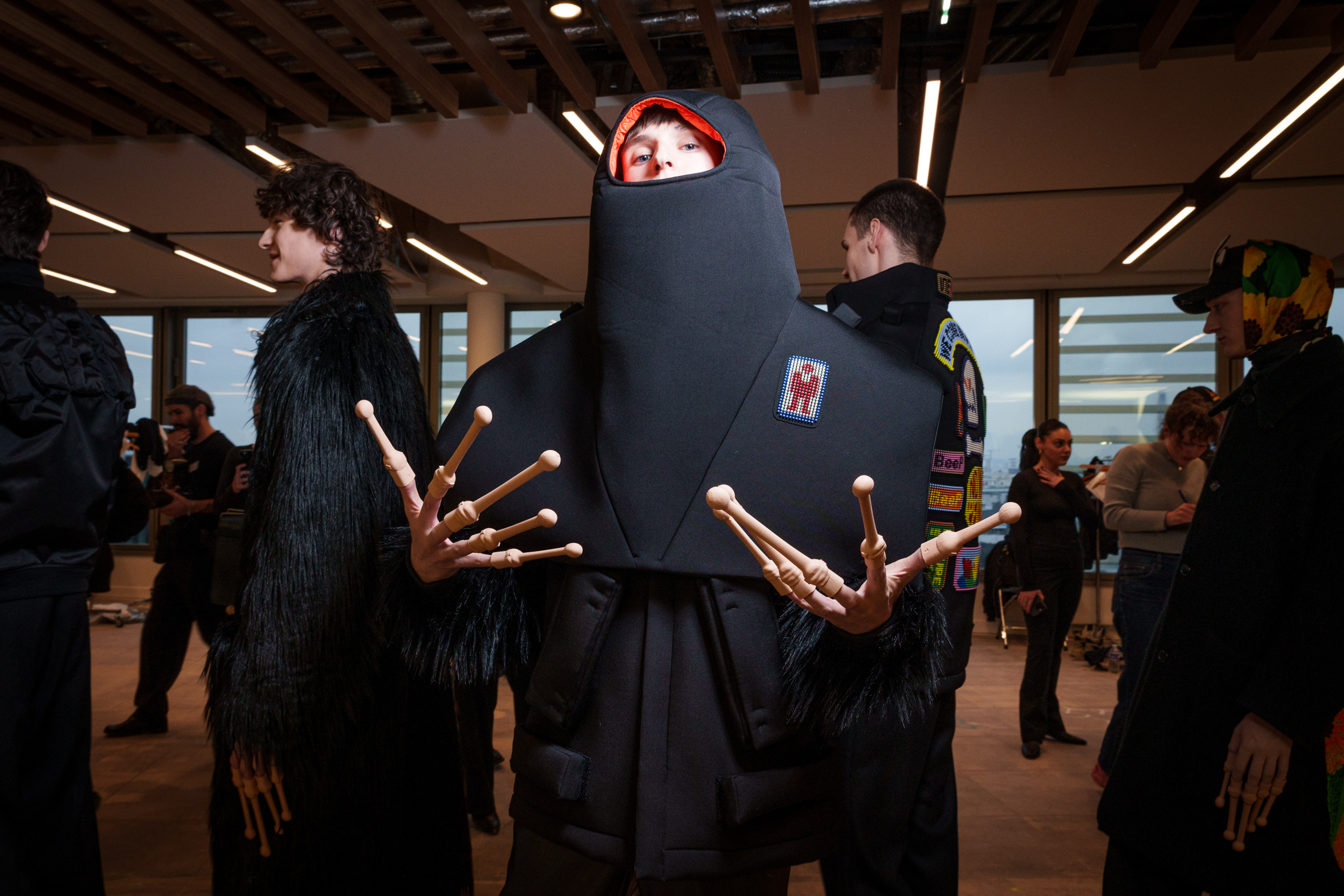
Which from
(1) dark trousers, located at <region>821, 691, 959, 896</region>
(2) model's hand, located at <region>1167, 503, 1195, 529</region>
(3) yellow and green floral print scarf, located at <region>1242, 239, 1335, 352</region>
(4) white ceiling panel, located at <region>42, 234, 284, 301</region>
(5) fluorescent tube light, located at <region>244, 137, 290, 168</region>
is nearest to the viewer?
(1) dark trousers, located at <region>821, 691, 959, 896</region>

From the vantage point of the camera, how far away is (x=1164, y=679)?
4.83ft

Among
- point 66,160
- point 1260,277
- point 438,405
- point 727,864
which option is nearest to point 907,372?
point 727,864

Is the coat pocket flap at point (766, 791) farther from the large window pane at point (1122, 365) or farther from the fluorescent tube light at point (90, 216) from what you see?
the large window pane at point (1122, 365)

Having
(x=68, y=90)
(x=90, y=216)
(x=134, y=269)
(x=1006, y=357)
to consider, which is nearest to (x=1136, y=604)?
(x=1006, y=357)

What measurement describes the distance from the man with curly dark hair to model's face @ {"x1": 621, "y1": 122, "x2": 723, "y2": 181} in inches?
23.5

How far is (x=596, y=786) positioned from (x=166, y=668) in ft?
11.0

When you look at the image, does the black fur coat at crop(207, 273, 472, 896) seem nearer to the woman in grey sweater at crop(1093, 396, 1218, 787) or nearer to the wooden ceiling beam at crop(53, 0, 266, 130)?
the wooden ceiling beam at crop(53, 0, 266, 130)

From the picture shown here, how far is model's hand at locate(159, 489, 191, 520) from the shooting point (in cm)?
316

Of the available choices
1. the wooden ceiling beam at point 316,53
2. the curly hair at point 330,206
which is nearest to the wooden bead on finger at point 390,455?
the curly hair at point 330,206

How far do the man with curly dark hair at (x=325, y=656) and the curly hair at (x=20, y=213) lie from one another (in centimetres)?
76

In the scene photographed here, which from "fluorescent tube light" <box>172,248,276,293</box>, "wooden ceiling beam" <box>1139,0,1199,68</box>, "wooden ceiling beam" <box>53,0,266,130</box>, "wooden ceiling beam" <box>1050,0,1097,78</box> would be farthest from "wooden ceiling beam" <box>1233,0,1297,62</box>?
"fluorescent tube light" <box>172,248,276,293</box>

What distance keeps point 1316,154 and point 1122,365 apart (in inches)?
119

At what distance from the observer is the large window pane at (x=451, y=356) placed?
24.7 ft

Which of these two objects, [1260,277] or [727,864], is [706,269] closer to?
[727,864]
